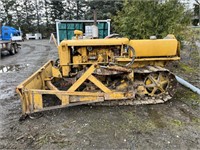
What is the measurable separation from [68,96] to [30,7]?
103 feet

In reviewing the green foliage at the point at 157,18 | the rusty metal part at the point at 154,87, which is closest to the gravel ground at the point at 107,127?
the rusty metal part at the point at 154,87

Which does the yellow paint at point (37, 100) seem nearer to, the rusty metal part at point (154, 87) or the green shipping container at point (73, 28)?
the rusty metal part at point (154, 87)

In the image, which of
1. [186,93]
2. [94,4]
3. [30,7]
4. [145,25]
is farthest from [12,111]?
[30,7]

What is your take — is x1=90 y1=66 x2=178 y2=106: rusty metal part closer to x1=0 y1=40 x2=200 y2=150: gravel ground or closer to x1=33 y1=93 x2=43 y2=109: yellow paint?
x1=0 y1=40 x2=200 y2=150: gravel ground

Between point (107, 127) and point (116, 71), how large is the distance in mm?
1214

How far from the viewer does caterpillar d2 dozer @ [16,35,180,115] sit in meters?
4.06

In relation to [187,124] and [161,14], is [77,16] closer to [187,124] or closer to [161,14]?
[161,14]

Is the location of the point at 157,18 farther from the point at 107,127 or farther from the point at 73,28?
the point at 107,127

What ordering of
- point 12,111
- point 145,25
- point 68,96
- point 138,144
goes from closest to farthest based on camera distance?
point 138,144 < point 68,96 < point 12,111 < point 145,25

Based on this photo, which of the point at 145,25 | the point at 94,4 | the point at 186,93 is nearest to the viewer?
the point at 186,93

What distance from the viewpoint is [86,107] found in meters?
4.18

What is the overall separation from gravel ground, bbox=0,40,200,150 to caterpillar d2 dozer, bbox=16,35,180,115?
0.26 metres

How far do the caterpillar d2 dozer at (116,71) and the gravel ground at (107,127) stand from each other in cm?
26

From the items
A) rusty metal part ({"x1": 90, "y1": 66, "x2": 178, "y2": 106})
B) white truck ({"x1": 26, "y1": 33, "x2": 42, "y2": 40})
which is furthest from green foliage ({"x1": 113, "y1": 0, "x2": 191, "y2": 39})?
white truck ({"x1": 26, "y1": 33, "x2": 42, "y2": 40})
